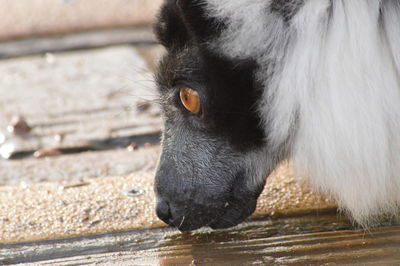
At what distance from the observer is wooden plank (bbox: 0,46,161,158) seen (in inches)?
156

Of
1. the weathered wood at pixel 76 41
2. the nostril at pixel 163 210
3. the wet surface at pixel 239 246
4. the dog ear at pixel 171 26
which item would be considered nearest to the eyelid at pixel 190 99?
the dog ear at pixel 171 26

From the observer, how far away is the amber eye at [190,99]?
2461 mm

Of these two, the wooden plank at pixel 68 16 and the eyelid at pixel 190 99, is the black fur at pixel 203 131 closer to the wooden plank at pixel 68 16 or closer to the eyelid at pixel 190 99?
the eyelid at pixel 190 99

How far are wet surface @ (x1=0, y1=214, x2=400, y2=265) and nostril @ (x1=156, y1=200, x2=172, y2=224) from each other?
103mm

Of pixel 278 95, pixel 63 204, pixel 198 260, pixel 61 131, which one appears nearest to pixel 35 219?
pixel 63 204

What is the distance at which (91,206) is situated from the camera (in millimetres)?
2818

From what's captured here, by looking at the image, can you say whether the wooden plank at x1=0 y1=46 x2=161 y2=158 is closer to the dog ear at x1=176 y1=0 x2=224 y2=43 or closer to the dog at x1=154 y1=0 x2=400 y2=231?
the dog at x1=154 y1=0 x2=400 y2=231

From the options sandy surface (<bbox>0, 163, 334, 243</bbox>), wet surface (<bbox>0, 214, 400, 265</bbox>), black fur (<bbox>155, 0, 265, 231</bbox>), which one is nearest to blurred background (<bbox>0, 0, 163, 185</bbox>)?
black fur (<bbox>155, 0, 265, 231</bbox>)

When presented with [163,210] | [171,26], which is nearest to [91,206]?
[163,210]

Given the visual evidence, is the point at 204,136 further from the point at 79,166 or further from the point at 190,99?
the point at 79,166

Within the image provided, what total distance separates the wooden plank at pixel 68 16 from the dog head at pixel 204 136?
309 cm

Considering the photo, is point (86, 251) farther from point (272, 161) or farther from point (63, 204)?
point (272, 161)

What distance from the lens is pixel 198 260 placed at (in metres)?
2.42

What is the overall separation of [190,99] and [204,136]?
13 centimetres
